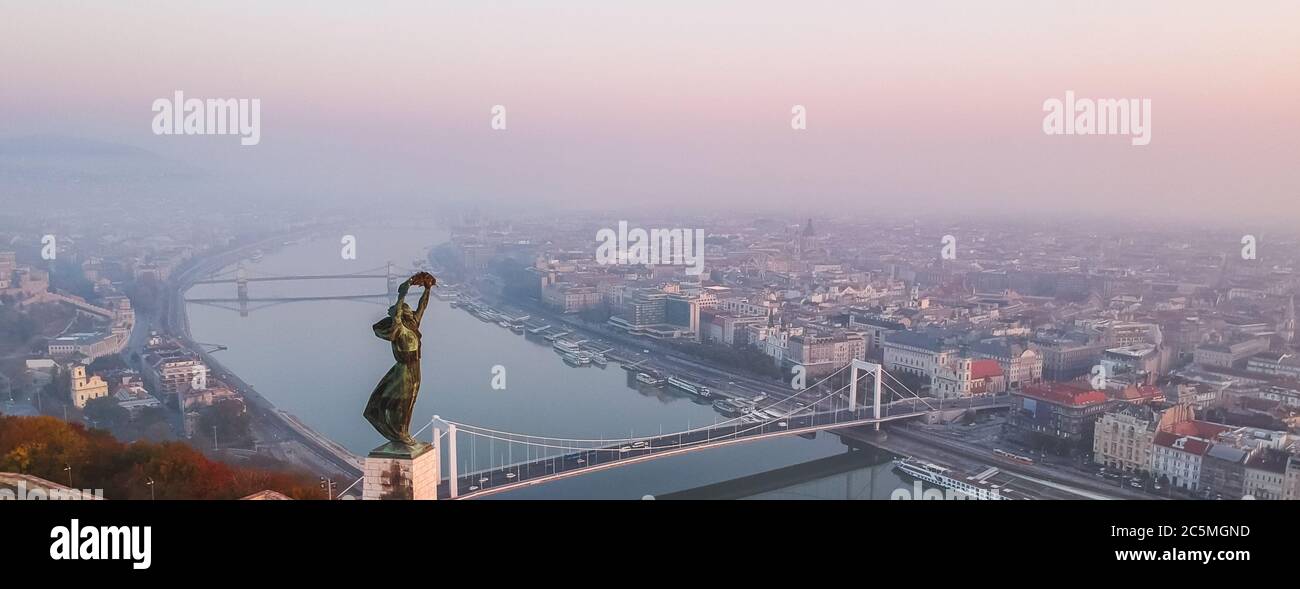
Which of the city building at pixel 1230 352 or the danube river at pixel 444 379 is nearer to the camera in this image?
the danube river at pixel 444 379

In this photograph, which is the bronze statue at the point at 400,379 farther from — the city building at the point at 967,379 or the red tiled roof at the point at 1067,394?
the city building at the point at 967,379

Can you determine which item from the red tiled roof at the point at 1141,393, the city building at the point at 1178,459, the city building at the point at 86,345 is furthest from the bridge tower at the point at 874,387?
the city building at the point at 86,345

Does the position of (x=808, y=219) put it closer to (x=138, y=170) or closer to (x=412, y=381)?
(x=138, y=170)

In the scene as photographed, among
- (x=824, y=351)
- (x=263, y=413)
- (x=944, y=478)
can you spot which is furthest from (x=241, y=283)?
(x=944, y=478)

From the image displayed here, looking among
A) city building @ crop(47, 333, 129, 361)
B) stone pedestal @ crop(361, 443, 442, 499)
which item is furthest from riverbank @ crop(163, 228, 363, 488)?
stone pedestal @ crop(361, 443, 442, 499)

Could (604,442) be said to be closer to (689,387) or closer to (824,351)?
(689,387)
